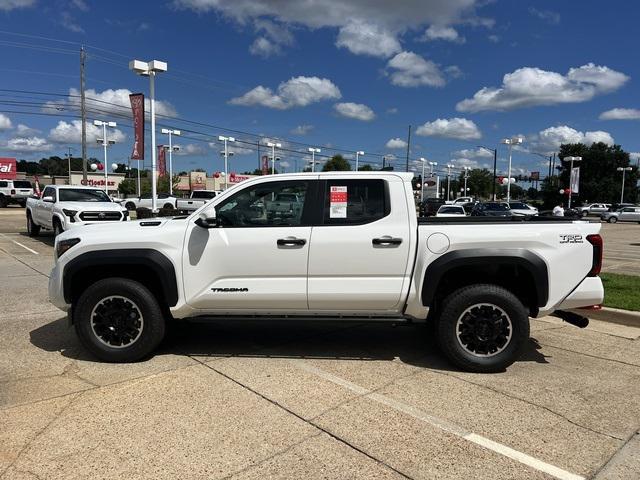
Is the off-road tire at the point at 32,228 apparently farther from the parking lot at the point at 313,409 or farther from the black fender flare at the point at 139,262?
the black fender flare at the point at 139,262

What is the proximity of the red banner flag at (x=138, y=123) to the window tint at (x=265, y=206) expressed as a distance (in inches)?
718

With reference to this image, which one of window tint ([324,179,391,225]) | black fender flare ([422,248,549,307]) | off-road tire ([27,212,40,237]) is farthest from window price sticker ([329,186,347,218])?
off-road tire ([27,212,40,237])

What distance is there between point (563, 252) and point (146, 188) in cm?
9116

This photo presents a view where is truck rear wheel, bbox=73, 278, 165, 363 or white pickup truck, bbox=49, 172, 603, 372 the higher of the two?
white pickup truck, bbox=49, 172, 603, 372

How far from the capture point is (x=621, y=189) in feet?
295

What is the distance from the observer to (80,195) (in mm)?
15352

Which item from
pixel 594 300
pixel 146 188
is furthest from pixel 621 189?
pixel 594 300

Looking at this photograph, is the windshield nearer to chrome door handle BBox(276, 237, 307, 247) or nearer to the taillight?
chrome door handle BBox(276, 237, 307, 247)

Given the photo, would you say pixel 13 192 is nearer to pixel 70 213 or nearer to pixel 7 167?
pixel 7 167

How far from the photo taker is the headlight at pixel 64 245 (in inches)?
196

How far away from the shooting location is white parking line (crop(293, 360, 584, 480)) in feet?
10.5

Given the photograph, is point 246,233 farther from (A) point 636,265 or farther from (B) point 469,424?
(A) point 636,265

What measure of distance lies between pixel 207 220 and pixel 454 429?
2.67 meters

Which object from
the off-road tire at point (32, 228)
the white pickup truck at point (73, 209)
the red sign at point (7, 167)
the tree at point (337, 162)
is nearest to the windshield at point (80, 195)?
the white pickup truck at point (73, 209)
